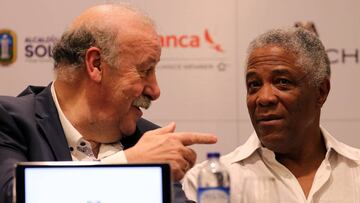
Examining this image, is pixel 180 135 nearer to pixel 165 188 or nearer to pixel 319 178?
pixel 165 188

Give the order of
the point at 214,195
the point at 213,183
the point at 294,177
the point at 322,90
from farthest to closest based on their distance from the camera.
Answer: the point at 322,90 → the point at 294,177 → the point at 213,183 → the point at 214,195

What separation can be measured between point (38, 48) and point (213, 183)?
211 centimetres

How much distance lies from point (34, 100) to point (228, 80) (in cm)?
145

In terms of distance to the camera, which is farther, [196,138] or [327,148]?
[327,148]

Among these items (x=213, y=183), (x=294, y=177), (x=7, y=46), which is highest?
(x=7, y=46)

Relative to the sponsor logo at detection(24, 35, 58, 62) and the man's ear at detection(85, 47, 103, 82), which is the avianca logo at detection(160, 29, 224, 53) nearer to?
the sponsor logo at detection(24, 35, 58, 62)

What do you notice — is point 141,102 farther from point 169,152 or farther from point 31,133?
point 169,152

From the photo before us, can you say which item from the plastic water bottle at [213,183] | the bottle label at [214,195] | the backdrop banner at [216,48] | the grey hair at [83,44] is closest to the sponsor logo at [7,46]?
the backdrop banner at [216,48]

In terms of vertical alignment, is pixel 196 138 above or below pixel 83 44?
below

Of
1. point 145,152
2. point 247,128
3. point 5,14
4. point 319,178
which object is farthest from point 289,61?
point 5,14

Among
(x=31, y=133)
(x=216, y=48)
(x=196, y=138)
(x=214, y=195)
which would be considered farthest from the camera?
(x=216, y=48)

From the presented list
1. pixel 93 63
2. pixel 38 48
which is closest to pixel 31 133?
pixel 93 63

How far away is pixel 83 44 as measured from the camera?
87.6 inches

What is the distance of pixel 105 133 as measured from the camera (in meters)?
2.24
